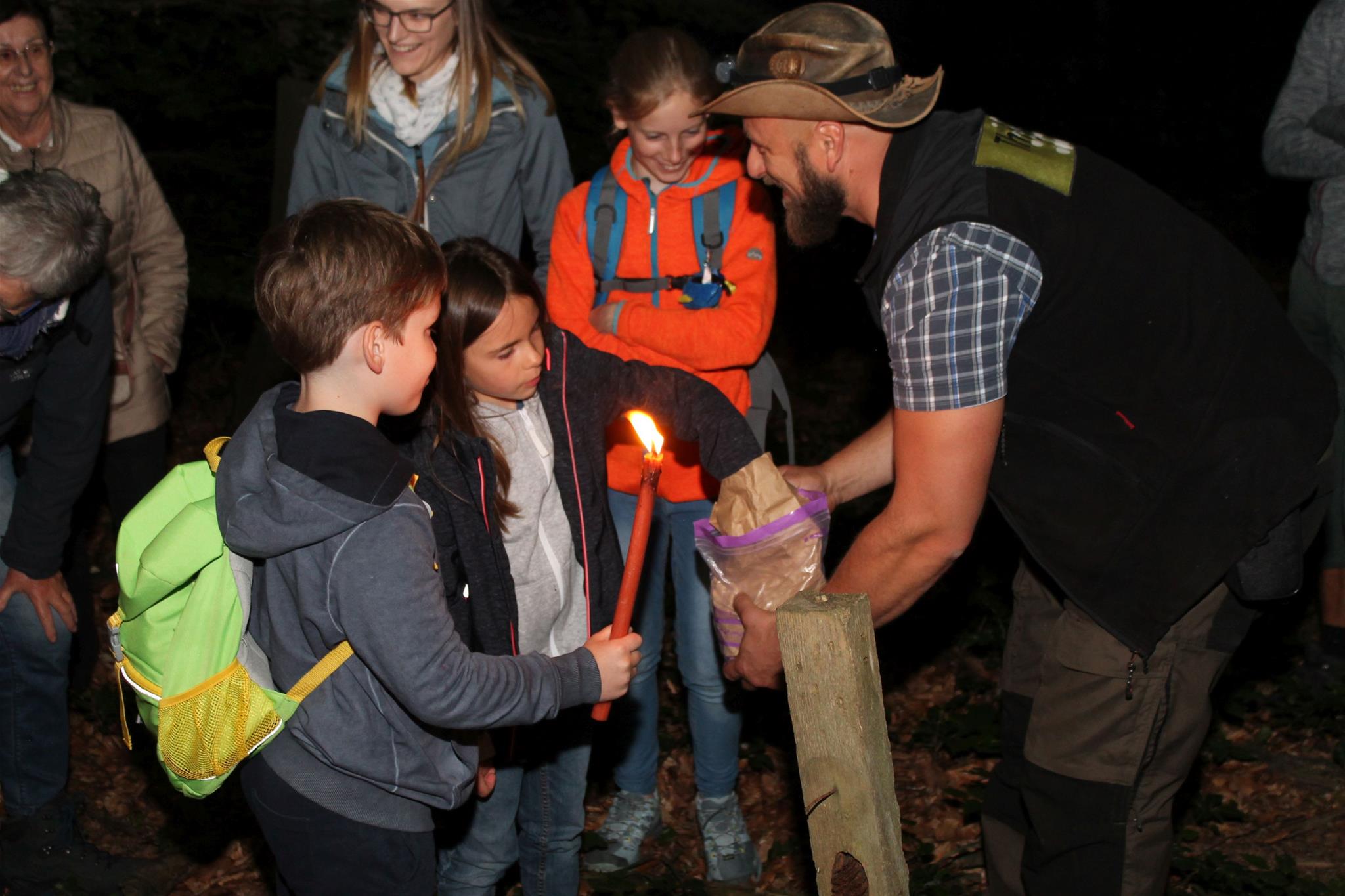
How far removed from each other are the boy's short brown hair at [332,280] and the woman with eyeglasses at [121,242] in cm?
219

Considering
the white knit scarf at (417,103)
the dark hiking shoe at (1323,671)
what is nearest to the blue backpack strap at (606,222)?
the white knit scarf at (417,103)

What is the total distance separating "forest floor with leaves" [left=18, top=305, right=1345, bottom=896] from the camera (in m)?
4.36

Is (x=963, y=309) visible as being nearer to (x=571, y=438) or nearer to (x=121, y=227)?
(x=571, y=438)

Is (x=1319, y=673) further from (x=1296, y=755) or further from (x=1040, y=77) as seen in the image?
(x=1040, y=77)

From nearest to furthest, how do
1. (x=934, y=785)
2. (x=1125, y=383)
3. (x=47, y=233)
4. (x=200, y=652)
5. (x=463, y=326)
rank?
(x=200, y=652)
(x=1125, y=383)
(x=463, y=326)
(x=47, y=233)
(x=934, y=785)

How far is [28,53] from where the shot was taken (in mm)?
4094

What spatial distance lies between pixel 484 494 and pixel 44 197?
1.50 m

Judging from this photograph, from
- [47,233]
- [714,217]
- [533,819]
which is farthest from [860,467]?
[47,233]

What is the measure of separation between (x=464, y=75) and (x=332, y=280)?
5.44 feet

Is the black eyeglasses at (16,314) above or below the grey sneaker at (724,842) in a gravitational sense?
above

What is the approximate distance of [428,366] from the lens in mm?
2609

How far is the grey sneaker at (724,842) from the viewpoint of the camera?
4230mm

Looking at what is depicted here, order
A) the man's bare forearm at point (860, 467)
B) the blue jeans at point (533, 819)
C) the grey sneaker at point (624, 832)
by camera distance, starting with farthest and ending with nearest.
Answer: the grey sneaker at point (624, 832) < the man's bare forearm at point (860, 467) < the blue jeans at point (533, 819)

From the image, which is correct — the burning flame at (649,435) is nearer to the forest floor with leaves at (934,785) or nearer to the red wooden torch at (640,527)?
the red wooden torch at (640,527)
